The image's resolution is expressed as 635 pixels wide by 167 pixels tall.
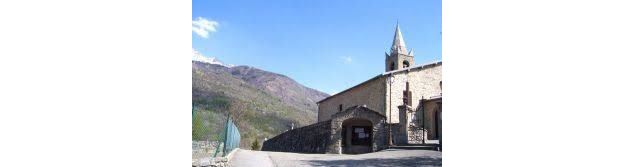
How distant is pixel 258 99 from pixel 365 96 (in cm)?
615

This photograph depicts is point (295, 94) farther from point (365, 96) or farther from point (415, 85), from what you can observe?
point (415, 85)

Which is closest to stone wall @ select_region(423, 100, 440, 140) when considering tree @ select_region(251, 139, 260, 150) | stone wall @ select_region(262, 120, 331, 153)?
stone wall @ select_region(262, 120, 331, 153)

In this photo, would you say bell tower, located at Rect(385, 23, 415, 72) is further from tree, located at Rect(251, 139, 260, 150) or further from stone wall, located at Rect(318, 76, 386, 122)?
tree, located at Rect(251, 139, 260, 150)

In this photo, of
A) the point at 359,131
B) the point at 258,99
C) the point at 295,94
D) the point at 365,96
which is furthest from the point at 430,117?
the point at 258,99

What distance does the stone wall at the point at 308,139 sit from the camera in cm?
1206

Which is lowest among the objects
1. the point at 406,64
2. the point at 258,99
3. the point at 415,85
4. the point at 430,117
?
the point at 430,117

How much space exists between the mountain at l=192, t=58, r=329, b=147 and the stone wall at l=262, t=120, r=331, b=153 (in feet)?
4.35

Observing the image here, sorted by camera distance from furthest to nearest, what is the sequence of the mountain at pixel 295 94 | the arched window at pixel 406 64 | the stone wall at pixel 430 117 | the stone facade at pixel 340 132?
the arched window at pixel 406 64 < the mountain at pixel 295 94 < the stone wall at pixel 430 117 < the stone facade at pixel 340 132

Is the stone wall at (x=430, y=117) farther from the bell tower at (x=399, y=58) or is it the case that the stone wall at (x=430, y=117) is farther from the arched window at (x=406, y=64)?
the arched window at (x=406, y=64)

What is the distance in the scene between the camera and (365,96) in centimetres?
1630

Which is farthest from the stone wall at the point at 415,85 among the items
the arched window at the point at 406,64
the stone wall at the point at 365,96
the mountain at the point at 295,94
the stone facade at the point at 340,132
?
the arched window at the point at 406,64

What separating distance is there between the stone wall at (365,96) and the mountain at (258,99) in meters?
1.05
